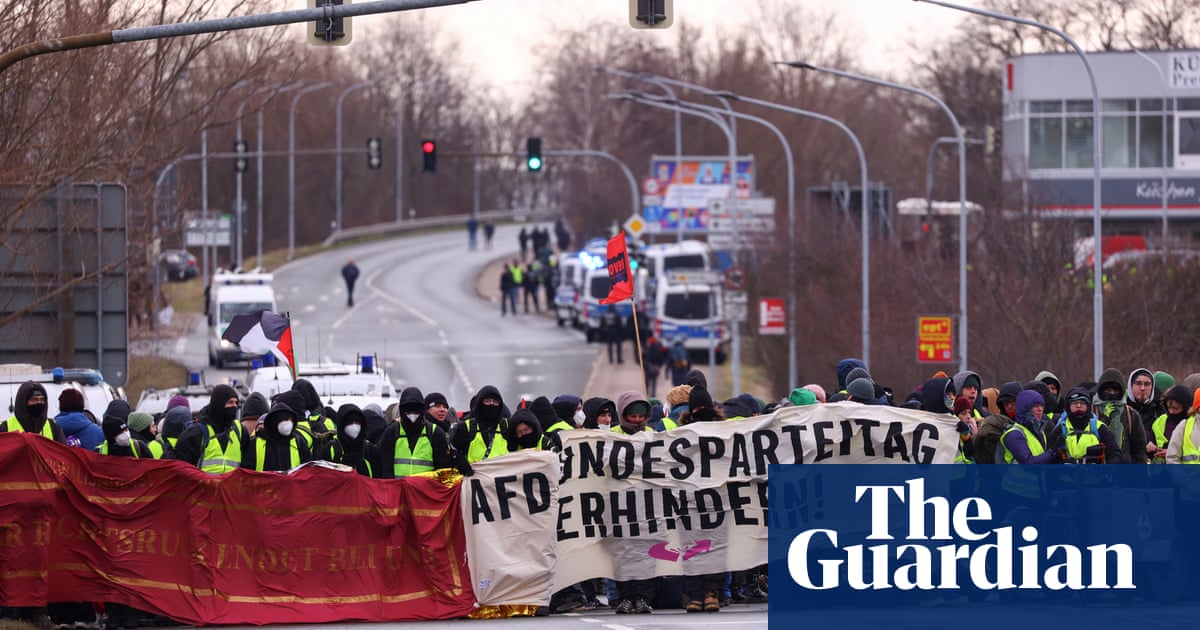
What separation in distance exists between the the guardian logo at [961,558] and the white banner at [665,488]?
0.89 meters

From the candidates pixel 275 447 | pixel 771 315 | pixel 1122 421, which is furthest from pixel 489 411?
pixel 771 315

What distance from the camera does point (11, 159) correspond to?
27.9m

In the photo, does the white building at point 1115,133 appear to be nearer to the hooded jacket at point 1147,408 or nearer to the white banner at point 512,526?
the hooded jacket at point 1147,408

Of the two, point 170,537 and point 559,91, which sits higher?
point 559,91

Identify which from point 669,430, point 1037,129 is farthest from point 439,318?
point 669,430

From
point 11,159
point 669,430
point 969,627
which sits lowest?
point 969,627

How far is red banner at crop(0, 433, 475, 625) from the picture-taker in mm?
14383

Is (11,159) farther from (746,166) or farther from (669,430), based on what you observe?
(746,166)

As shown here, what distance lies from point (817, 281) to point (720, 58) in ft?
161

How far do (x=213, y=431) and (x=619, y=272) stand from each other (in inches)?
334

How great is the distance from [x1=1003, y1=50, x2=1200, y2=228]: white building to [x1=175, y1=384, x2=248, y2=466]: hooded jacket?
5811 centimetres

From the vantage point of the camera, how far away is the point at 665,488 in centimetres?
1528

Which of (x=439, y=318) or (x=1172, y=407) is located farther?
(x=439, y=318)

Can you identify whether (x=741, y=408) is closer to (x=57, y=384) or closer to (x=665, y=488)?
(x=665, y=488)
